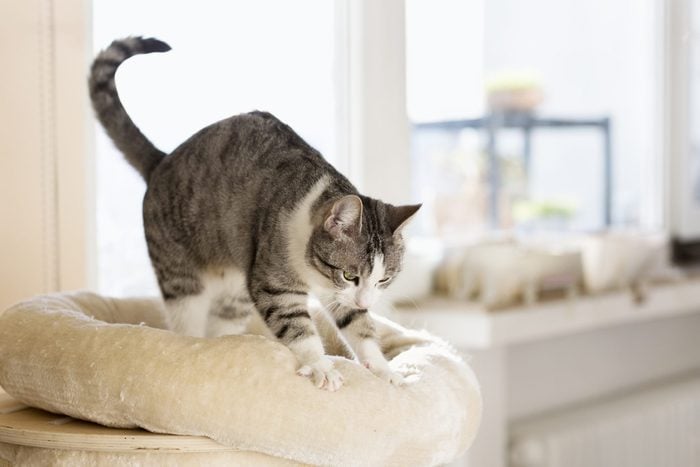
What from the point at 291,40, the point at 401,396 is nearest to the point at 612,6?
the point at 291,40

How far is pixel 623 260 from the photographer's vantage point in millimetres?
2199

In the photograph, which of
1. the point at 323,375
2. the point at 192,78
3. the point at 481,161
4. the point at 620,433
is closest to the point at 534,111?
the point at 481,161

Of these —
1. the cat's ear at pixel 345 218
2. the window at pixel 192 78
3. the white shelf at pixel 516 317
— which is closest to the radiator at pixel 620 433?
the white shelf at pixel 516 317

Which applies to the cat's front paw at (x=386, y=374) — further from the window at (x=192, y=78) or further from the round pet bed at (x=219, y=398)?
the window at (x=192, y=78)

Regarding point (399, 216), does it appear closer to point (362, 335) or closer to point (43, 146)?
point (362, 335)

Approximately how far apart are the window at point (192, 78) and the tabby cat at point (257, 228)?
10.2 inches

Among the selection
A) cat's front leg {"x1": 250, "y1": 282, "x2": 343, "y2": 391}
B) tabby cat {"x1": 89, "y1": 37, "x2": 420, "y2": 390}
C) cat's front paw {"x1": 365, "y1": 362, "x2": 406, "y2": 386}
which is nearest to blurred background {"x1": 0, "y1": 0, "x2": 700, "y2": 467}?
tabby cat {"x1": 89, "y1": 37, "x2": 420, "y2": 390}

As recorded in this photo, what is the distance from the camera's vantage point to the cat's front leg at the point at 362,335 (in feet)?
3.26

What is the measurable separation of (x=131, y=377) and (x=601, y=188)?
2.09 meters

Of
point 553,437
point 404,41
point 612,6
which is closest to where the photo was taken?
point 404,41

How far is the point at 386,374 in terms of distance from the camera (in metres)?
0.94

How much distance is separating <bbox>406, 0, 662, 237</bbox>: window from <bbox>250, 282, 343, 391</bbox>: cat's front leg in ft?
3.77

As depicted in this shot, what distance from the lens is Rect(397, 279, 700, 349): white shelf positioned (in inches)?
73.3

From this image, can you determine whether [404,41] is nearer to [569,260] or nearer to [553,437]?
[569,260]
